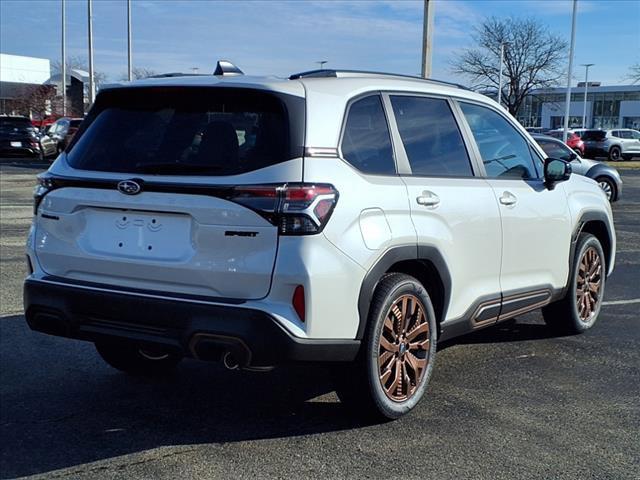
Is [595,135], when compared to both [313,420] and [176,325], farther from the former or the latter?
[176,325]

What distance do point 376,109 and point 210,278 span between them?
1.39 meters

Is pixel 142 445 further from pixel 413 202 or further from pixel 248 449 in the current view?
pixel 413 202

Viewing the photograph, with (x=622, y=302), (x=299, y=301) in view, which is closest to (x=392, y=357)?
(x=299, y=301)

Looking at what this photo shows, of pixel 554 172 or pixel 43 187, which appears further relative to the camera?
pixel 554 172

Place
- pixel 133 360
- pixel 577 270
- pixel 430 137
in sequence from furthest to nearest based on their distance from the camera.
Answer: pixel 577 270, pixel 133 360, pixel 430 137

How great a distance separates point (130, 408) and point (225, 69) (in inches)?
80.5

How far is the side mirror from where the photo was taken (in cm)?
573

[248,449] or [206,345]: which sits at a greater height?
[206,345]

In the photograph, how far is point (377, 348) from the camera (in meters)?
4.15

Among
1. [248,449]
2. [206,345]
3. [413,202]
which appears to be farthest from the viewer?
[413,202]

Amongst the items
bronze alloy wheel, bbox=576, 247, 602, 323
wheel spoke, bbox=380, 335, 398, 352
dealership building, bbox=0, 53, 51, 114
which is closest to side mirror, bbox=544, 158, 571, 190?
bronze alloy wheel, bbox=576, 247, 602, 323

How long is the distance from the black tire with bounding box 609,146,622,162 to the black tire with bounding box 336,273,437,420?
40.7 metres

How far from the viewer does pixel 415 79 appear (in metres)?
4.98

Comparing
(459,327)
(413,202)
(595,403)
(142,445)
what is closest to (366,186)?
(413,202)
